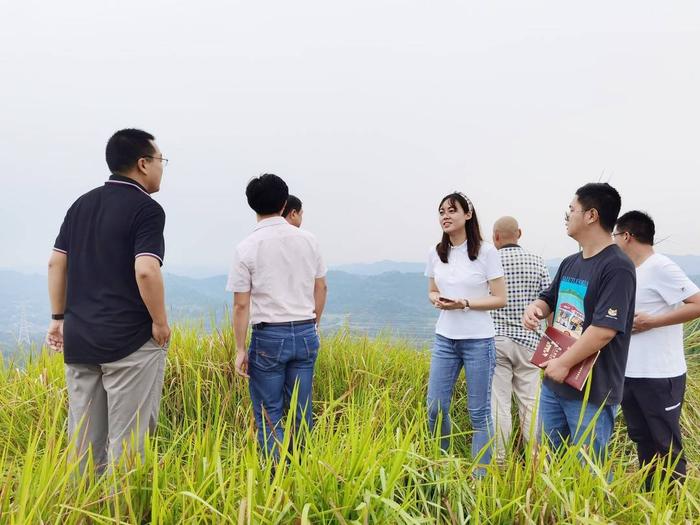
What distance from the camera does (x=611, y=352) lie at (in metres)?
2.36

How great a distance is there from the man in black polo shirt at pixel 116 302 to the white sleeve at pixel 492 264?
2.04 m

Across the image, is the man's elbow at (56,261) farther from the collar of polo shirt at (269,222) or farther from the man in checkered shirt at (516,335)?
the man in checkered shirt at (516,335)

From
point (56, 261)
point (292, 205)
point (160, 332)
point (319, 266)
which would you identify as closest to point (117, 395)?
point (160, 332)

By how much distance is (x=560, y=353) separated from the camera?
246 cm

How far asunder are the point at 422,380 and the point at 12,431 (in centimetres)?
345

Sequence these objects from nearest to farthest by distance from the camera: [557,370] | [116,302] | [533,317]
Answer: [557,370] → [116,302] → [533,317]

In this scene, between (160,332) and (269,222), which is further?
(269,222)

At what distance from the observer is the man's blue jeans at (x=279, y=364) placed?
2941 millimetres

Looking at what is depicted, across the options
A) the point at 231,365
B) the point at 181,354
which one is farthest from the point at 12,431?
the point at 231,365

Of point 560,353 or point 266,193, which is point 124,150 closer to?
point 266,193

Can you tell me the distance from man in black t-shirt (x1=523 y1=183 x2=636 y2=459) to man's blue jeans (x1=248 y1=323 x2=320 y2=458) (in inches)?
55.6

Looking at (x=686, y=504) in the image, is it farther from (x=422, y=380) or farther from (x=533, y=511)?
(x=422, y=380)

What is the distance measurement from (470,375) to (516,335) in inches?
32.8

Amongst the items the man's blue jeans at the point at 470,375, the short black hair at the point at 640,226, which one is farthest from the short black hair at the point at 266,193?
the short black hair at the point at 640,226
